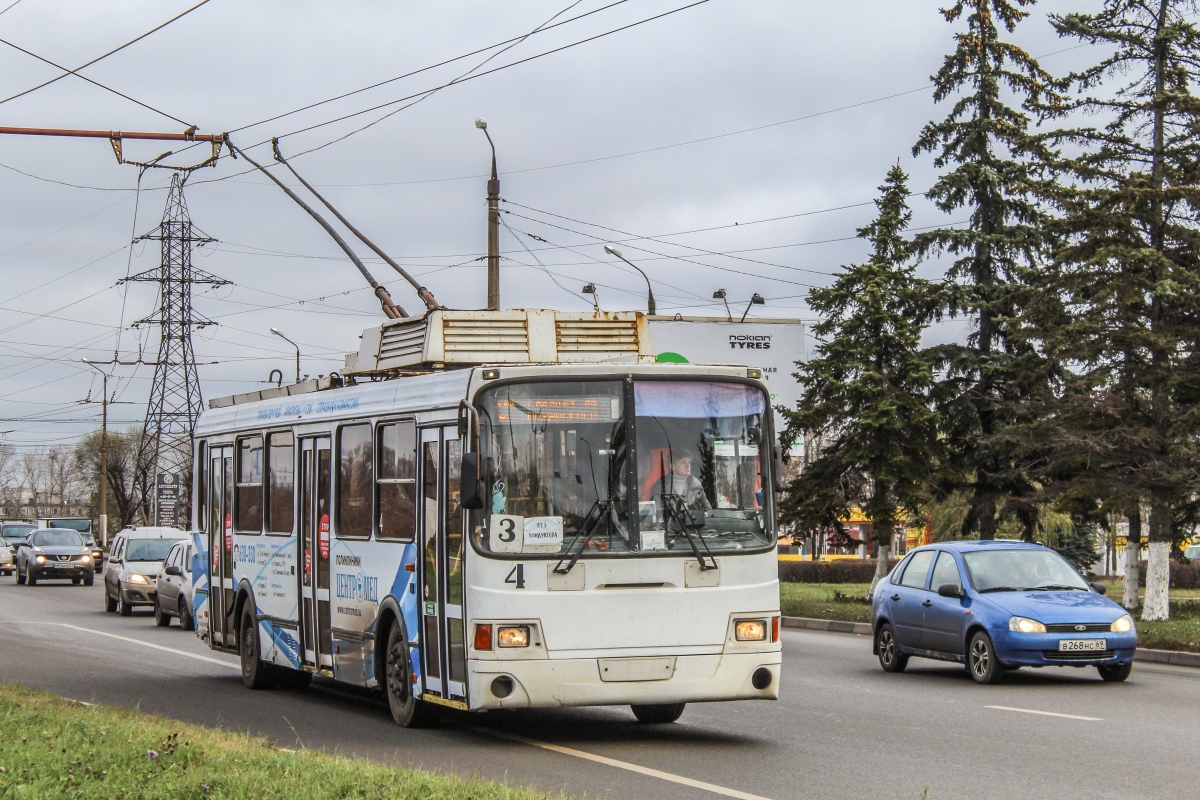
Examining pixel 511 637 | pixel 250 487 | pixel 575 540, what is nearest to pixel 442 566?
pixel 511 637

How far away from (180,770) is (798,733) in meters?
5.22

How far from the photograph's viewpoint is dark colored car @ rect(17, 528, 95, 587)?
160 feet

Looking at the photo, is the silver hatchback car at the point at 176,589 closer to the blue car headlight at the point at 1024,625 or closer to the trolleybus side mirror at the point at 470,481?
the blue car headlight at the point at 1024,625

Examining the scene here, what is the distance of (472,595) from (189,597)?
57.5 ft

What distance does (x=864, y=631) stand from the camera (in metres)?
27.9

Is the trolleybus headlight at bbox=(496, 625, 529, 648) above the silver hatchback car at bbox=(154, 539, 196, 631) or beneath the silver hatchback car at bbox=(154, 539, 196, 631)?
above

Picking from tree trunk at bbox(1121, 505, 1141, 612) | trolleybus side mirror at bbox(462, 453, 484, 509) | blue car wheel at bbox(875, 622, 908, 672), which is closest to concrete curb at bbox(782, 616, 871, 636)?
tree trunk at bbox(1121, 505, 1141, 612)

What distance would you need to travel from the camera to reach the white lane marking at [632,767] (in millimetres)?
8977

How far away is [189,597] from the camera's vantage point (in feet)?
88.9

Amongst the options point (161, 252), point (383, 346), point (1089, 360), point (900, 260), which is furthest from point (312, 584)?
point (161, 252)

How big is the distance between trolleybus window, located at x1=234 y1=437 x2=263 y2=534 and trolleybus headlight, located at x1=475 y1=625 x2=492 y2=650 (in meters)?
5.63

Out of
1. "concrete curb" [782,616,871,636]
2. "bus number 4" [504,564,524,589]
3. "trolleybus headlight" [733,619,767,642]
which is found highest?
"bus number 4" [504,564,524,589]

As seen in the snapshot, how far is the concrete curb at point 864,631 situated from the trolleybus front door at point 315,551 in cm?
1201

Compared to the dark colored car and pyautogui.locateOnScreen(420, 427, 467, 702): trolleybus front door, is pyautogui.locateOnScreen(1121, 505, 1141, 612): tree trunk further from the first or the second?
the dark colored car
